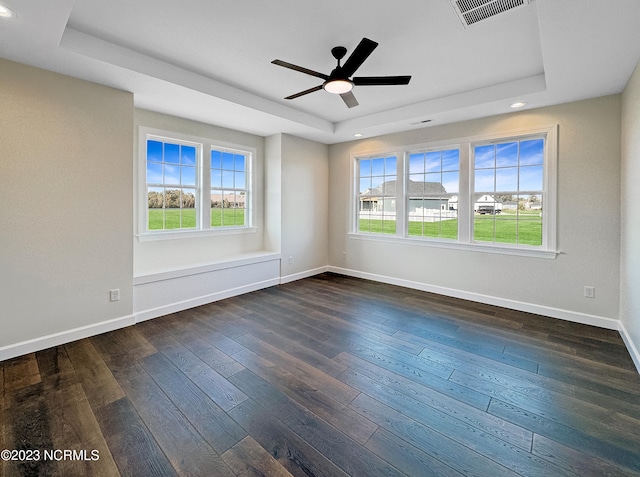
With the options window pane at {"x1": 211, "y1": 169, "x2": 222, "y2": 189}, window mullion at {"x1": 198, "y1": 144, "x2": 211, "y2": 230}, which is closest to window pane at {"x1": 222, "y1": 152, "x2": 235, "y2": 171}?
window pane at {"x1": 211, "y1": 169, "x2": 222, "y2": 189}

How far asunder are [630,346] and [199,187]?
553cm

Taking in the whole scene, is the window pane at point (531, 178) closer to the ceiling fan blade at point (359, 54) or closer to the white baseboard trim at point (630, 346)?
the white baseboard trim at point (630, 346)

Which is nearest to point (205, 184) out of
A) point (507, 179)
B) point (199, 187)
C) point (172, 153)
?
point (199, 187)

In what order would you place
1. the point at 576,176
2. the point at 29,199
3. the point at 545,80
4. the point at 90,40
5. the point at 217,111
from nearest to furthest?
the point at 90,40
the point at 29,199
the point at 545,80
the point at 576,176
the point at 217,111

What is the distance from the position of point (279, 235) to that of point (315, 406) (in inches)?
140

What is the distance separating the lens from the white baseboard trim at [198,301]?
11.8ft

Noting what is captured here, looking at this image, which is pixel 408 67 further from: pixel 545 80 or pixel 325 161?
pixel 325 161

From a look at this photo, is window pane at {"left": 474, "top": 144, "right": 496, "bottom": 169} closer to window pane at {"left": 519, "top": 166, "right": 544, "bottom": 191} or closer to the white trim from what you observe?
window pane at {"left": 519, "top": 166, "right": 544, "bottom": 191}

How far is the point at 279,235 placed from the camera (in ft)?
17.3

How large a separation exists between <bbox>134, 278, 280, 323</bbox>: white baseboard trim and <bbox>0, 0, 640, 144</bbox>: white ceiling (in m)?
2.58

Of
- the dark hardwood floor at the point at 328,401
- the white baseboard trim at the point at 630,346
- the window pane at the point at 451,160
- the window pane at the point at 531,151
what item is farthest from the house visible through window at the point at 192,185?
the white baseboard trim at the point at 630,346

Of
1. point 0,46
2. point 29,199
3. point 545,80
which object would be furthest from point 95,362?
point 545,80

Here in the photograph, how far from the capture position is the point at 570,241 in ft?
11.8

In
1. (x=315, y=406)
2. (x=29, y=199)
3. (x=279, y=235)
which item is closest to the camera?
(x=315, y=406)
